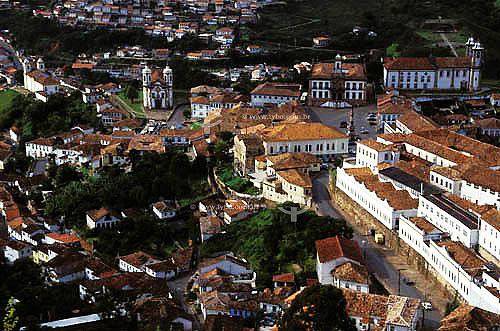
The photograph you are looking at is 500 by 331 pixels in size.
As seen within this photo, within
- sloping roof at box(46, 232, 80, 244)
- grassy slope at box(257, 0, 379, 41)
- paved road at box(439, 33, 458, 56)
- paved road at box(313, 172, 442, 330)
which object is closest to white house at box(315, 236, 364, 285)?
paved road at box(313, 172, 442, 330)

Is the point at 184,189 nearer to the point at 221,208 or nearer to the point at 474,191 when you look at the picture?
the point at 221,208

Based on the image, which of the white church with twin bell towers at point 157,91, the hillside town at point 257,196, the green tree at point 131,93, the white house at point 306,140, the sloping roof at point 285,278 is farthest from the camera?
the green tree at point 131,93

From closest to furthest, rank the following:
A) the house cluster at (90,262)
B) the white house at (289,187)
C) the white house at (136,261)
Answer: the house cluster at (90,262)
the white house at (136,261)
the white house at (289,187)

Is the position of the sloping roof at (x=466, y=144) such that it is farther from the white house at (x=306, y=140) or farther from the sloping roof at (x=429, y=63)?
the sloping roof at (x=429, y=63)

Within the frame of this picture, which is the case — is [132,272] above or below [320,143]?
below

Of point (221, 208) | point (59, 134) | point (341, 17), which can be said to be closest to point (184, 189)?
point (221, 208)

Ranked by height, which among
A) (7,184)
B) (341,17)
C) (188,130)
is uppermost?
(341,17)

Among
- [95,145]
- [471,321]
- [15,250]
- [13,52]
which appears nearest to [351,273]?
[471,321]

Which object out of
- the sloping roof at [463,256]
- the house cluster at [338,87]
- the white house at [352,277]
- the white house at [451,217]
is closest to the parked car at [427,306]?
the sloping roof at [463,256]
